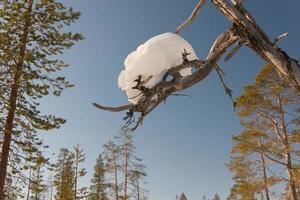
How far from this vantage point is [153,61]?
1.68m

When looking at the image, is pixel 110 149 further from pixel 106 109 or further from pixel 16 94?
pixel 106 109

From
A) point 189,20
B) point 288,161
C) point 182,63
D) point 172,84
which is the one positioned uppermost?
point 288,161

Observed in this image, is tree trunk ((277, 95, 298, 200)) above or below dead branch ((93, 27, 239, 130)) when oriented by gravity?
above

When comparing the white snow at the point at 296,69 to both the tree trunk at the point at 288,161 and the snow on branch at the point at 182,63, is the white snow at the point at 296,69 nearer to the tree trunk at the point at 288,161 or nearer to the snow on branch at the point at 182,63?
the snow on branch at the point at 182,63

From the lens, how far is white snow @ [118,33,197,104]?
5.44 feet

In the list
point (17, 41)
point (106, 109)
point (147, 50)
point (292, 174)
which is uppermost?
point (17, 41)

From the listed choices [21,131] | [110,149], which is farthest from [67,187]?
[21,131]

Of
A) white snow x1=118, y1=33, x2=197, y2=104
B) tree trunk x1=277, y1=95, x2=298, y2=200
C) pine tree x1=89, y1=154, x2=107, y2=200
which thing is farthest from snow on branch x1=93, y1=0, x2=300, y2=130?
pine tree x1=89, y1=154, x2=107, y2=200

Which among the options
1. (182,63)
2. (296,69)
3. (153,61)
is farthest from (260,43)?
(153,61)

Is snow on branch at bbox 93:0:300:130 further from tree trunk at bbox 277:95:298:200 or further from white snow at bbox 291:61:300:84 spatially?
tree trunk at bbox 277:95:298:200

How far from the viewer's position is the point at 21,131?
1381 centimetres

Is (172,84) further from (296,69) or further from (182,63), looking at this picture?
(296,69)

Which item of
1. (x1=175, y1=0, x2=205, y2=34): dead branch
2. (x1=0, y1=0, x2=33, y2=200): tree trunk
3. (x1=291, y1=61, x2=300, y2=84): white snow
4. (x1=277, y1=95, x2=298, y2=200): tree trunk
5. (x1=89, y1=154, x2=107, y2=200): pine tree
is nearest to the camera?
(x1=291, y1=61, x2=300, y2=84): white snow

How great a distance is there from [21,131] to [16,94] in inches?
60.8
